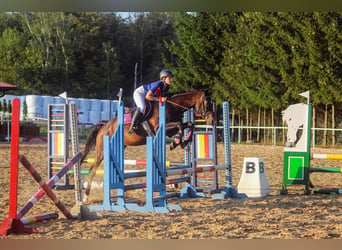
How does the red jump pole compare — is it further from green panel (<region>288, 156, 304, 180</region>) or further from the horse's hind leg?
green panel (<region>288, 156, 304, 180</region>)

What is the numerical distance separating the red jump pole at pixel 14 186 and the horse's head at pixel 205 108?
2.55 m

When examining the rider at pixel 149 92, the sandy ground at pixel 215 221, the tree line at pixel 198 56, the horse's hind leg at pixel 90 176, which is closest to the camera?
the sandy ground at pixel 215 221

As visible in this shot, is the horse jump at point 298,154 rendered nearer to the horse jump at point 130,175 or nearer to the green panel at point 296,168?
the green panel at point 296,168

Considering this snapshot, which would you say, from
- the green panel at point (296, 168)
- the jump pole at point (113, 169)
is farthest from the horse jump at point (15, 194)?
the green panel at point (296, 168)

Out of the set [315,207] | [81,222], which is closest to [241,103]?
[315,207]

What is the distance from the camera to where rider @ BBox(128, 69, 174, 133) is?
17.6ft

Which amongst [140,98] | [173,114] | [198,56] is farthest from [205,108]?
[198,56]

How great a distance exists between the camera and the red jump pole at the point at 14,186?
333 centimetres

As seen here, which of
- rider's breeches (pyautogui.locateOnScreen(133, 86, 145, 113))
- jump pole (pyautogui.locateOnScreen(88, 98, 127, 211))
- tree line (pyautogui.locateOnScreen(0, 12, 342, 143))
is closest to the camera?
jump pole (pyautogui.locateOnScreen(88, 98, 127, 211))

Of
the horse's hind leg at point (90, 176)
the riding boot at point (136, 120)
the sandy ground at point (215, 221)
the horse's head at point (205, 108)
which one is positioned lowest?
the sandy ground at point (215, 221)

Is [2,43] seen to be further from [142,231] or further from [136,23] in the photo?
[142,231]

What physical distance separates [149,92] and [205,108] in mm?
675

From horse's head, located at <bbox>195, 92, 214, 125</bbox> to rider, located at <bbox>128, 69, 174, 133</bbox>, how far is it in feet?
1.26

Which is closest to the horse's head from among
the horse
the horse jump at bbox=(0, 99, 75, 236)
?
the horse
